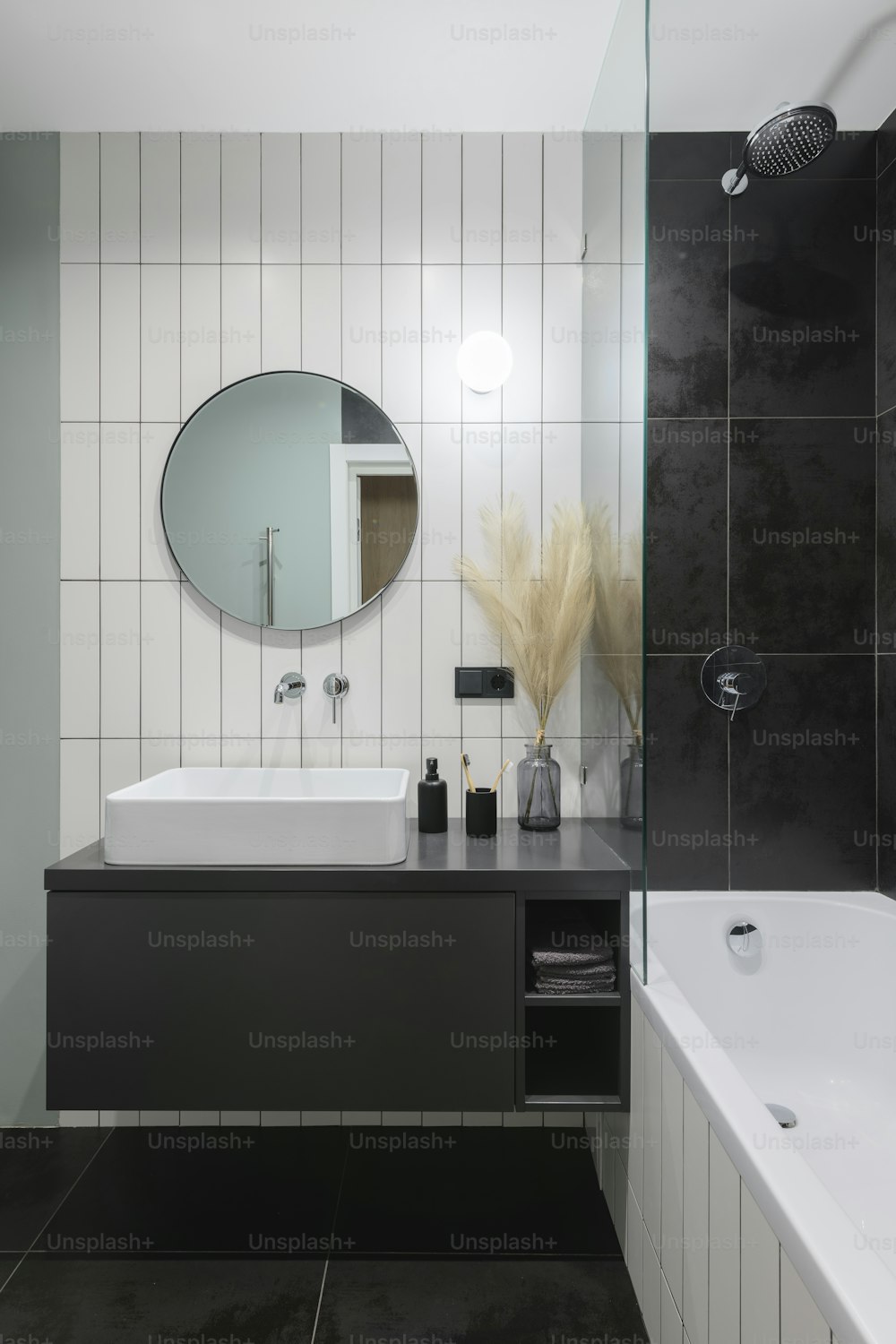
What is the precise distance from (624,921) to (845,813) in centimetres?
85

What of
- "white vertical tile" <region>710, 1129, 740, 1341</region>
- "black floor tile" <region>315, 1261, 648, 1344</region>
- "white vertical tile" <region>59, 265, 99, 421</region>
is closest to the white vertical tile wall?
"white vertical tile" <region>59, 265, 99, 421</region>

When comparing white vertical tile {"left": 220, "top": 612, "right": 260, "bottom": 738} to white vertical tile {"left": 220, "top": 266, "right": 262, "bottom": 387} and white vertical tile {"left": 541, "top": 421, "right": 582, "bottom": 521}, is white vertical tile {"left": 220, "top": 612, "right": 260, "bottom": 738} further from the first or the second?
white vertical tile {"left": 541, "top": 421, "right": 582, "bottom": 521}

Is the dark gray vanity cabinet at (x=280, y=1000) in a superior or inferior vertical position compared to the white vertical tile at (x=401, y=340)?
inferior

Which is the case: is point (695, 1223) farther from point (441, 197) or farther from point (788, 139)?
point (441, 197)

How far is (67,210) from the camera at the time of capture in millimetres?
2051

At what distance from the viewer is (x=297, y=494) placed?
2.05 m

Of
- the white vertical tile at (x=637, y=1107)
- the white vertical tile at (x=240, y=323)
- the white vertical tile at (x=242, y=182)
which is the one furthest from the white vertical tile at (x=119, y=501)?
the white vertical tile at (x=637, y=1107)

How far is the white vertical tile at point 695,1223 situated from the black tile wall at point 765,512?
0.90 meters

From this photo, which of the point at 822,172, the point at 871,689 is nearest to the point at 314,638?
the point at 871,689

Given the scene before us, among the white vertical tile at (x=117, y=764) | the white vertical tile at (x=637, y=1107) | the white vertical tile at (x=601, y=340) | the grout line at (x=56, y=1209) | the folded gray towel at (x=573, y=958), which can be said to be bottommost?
the grout line at (x=56, y=1209)

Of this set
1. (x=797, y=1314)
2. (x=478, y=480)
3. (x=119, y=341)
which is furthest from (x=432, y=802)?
(x=119, y=341)

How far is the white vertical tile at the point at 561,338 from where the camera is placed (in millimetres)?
2059

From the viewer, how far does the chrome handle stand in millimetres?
2049

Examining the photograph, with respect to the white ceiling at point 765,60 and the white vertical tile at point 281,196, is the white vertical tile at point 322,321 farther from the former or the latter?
the white ceiling at point 765,60
